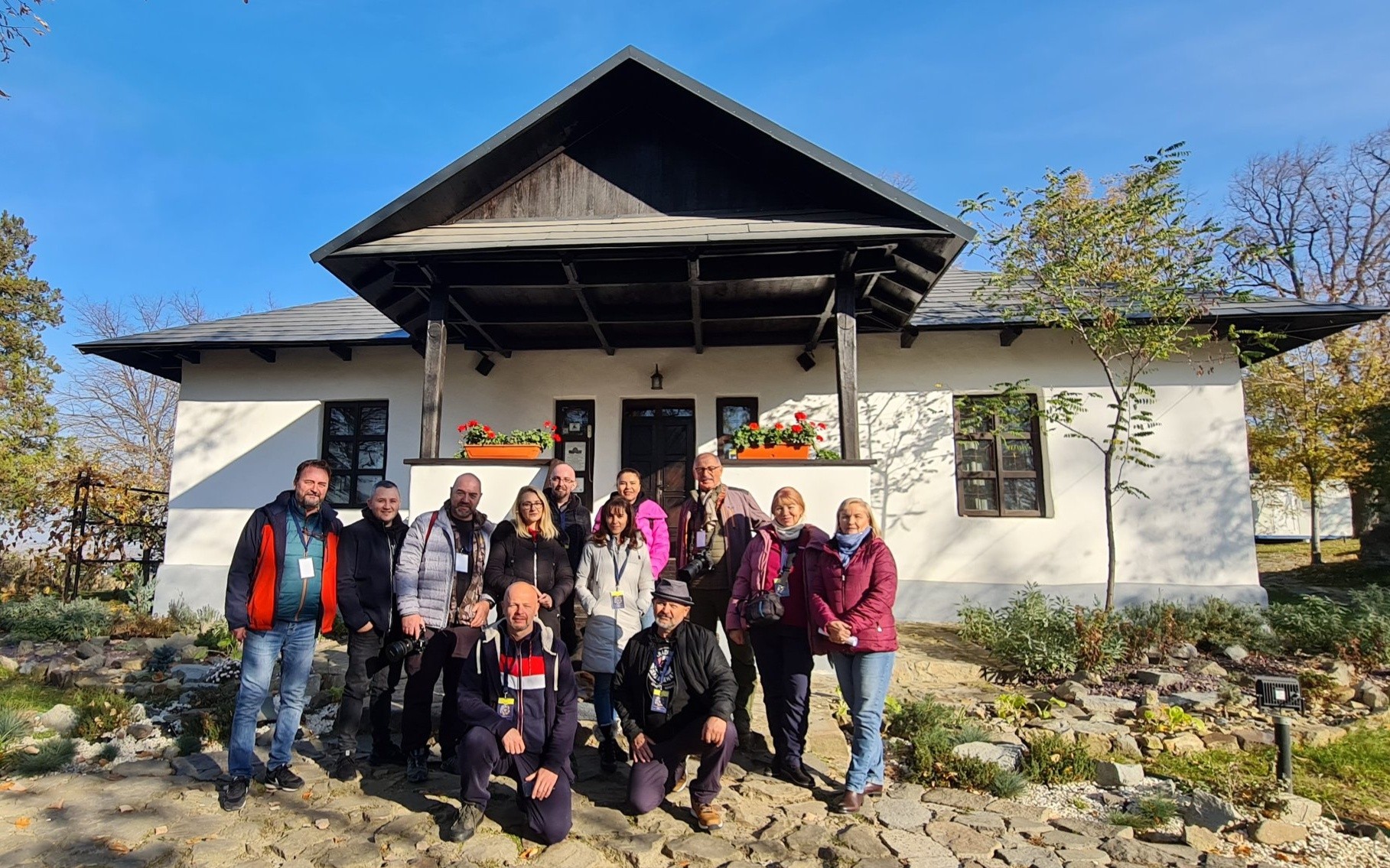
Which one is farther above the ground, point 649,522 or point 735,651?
→ point 649,522

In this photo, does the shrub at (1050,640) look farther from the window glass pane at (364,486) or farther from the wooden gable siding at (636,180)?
the window glass pane at (364,486)

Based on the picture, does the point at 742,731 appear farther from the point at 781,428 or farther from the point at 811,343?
the point at 811,343

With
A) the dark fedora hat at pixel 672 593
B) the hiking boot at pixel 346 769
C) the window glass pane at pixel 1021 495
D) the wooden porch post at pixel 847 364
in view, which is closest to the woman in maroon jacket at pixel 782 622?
the dark fedora hat at pixel 672 593

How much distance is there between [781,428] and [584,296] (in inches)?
99.4

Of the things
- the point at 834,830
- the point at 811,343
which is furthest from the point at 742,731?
the point at 811,343

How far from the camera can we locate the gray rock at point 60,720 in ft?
15.0

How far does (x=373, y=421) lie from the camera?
32.9ft

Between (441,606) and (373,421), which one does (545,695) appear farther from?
(373,421)

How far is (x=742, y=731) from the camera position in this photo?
4.25m

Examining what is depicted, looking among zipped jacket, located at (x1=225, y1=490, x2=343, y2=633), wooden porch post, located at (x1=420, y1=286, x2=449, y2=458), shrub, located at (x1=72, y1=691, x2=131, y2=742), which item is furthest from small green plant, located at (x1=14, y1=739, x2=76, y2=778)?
wooden porch post, located at (x1=420, y1=286, x2=449, y2=458)

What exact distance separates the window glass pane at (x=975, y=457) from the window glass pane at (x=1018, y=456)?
178 millimetres

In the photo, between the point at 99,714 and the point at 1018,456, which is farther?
the point at 1018,456

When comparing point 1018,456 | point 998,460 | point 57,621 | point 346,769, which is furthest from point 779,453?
point 57,621

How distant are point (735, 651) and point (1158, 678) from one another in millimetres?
3600
